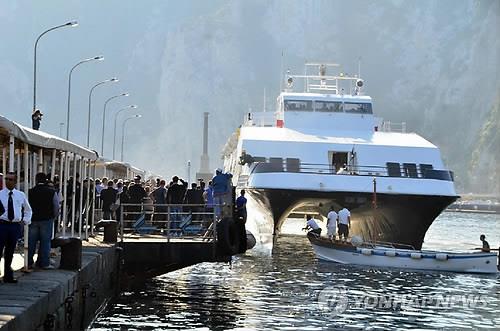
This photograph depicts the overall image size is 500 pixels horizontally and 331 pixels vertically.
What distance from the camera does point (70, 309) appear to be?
14922mm

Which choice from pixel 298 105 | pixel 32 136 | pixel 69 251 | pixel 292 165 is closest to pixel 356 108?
pixel 298 105

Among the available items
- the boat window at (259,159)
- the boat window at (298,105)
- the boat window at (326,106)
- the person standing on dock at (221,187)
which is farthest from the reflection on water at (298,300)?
the boat window at (326,106)

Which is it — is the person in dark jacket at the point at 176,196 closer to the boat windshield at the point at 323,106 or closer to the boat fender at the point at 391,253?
the boat fender at the point at 391,253

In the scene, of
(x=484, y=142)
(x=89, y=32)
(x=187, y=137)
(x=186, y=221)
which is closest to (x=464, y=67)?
(x=484, y=142)

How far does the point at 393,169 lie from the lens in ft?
115

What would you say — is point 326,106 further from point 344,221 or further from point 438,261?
point 438,261

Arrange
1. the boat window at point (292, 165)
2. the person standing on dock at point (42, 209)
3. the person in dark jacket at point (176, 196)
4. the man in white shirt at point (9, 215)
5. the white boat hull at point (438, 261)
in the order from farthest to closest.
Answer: the boat window at point (292, 165) < the white boat hull at point (438, 261) < the person in dark jacket at point (176, 196) < the person standing on dock at point (42, 209) < the man in white shirt at point (9, 215)

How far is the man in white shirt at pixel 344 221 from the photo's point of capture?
3412cm

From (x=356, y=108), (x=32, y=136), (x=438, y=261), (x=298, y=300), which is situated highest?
(x=356, y=108)

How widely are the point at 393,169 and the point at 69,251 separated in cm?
2079

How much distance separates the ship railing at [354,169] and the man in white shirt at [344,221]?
1.35m

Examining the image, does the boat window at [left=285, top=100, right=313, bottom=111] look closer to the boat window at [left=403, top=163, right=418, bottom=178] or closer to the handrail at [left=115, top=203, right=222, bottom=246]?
the boat window at [left=403, top=163, right=418, bottom=178]

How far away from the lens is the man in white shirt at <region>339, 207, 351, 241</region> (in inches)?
1344

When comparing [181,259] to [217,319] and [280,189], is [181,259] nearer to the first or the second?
[217,319]
